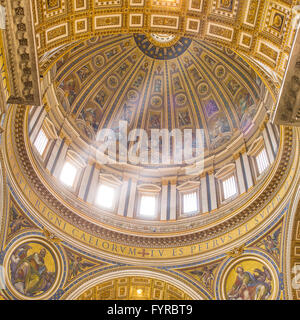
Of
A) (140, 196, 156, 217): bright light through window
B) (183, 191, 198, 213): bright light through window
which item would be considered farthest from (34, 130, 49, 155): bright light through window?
(183, 191, 198, 213): bright light through window

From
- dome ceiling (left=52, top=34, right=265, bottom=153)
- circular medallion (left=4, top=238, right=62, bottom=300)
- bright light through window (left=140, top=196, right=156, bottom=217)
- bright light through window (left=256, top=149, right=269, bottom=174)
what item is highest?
dome ceiling (left=52, top=34, right=265, bottom=153)

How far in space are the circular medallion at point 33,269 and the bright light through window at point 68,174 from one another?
432 cm

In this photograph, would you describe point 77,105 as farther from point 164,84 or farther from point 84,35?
point 84,35

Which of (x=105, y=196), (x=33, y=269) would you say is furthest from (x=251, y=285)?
(x=33, y=269)

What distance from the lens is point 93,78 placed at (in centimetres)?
2761

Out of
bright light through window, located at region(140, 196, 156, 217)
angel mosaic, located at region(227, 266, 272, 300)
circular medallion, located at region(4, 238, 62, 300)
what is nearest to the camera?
circular medallion, located at region(4, 238, 62, 300)

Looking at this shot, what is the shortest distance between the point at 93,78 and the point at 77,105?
2677 mm

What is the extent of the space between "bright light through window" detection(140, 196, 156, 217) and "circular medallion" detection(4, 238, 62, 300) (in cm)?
621

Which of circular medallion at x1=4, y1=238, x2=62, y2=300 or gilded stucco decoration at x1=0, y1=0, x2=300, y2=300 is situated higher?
gilded stucco decoration at x1=0, y1=0, x2=300, y2=300

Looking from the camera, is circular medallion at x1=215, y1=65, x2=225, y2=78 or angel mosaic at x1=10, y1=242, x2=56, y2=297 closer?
angel mosaic at x1=10, y1=242, x2=56, y2=297

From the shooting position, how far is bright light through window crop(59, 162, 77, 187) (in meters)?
22.1

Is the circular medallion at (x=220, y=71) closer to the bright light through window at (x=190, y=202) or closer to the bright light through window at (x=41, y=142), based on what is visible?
the bright light through window at (x=190, y=202)

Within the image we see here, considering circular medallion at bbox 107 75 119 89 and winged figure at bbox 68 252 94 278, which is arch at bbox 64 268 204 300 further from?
circular medallion at bbox 107 75 119 89
